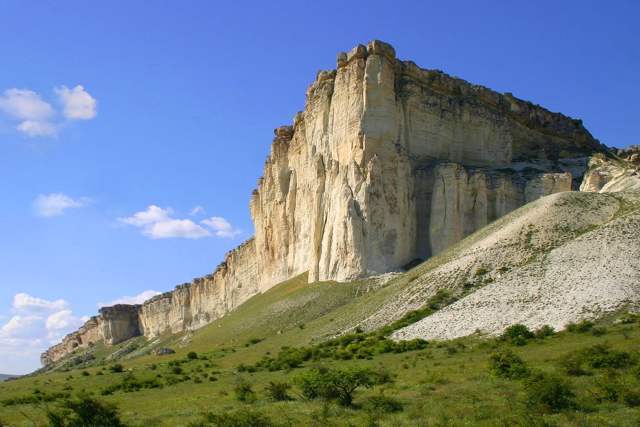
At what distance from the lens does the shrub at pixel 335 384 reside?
Answer: 1030 inches

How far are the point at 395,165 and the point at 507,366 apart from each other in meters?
42.8

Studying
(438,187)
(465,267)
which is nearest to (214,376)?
(465,267)

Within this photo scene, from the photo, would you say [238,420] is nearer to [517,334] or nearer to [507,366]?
[507,366]

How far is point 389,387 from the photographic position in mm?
28500

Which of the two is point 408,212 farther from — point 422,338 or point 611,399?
point 611,399

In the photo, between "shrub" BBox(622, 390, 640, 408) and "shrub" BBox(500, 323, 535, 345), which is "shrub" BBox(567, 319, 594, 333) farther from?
"shrub" BBox(622, 390, 640, 408)

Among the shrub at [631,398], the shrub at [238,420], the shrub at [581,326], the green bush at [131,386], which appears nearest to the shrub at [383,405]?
the shrub at [238,420]

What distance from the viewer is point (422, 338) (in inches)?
1660

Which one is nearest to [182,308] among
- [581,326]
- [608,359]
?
[581,326]

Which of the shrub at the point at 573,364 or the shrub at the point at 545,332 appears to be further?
the shrub at the point at 545,332

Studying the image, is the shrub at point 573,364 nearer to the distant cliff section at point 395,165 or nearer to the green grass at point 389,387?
the green grass at point 389,387

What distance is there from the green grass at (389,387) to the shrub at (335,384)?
45cm

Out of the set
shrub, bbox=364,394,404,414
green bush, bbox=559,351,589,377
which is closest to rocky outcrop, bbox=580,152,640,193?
green bush, bbox=559,351,589,377

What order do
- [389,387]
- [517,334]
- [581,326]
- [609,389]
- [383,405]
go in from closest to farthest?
[609,389]
[383,405]
[389,387]
[581,326]
[517,334]
